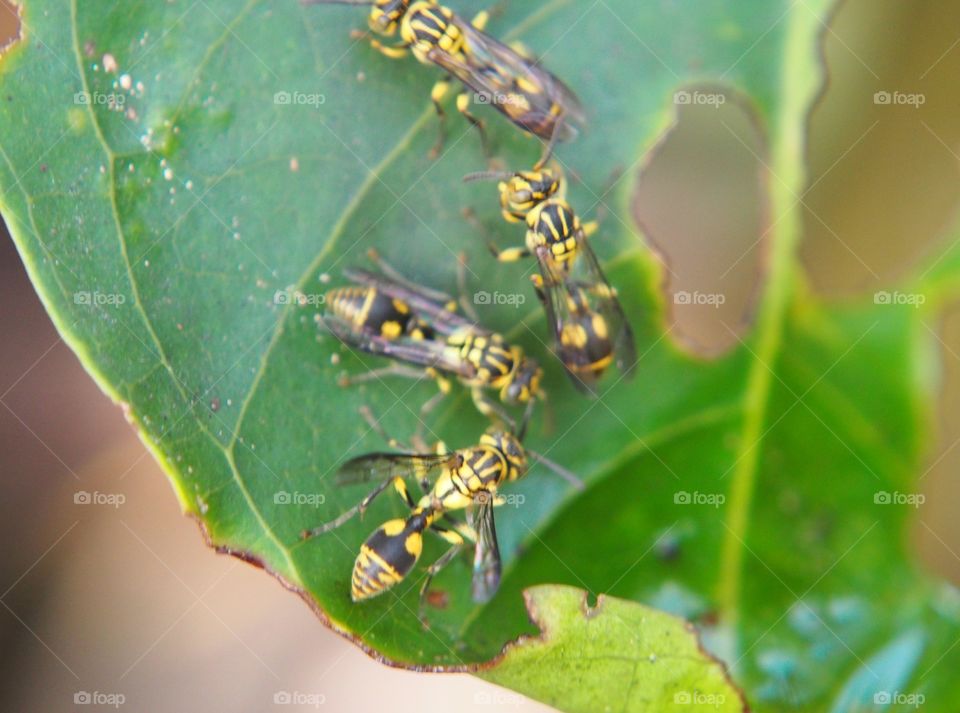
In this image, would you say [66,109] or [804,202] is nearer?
[66,109]

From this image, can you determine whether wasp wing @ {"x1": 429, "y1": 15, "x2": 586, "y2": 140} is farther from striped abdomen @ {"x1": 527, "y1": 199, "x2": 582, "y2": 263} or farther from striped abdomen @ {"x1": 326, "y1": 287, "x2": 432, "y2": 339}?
striped abdomen @ {"x1": 326, "y1": 287, "x2": 432, "y2": 339}

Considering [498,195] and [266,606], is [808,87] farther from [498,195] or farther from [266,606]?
[266,606]

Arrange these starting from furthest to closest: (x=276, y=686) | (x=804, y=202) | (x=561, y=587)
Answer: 1. (x=276, y=686)
2. (x=804, y=202)
3. (x=561, y=587)

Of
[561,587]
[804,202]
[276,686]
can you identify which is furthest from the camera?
[276,686]

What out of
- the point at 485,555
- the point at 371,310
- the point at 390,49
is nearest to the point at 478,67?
the point at 390,49

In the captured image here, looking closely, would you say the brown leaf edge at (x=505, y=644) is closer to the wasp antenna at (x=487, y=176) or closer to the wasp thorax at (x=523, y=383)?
the wasp thorax at (x=523, y=383)

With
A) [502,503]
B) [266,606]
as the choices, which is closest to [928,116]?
[502,503]
